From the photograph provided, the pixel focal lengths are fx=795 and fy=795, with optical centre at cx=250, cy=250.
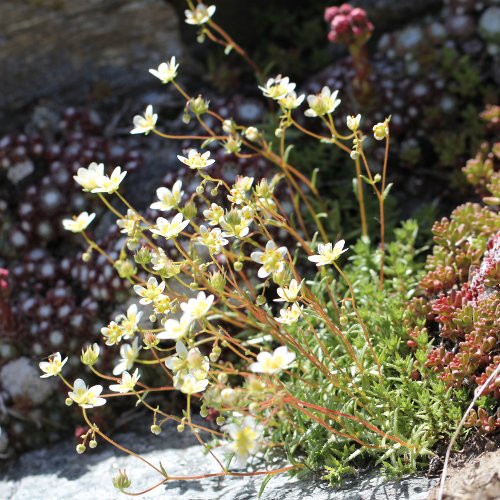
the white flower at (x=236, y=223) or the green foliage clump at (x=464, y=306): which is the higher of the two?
the white flower at (x=236, y=223)

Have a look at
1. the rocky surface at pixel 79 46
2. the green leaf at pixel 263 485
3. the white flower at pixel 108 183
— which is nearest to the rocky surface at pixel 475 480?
the green leaf at pixel 263 485

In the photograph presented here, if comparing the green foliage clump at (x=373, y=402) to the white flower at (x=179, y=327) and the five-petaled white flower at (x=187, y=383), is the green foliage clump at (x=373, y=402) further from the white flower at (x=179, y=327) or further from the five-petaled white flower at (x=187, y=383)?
the white flower at (x=179, y=327)

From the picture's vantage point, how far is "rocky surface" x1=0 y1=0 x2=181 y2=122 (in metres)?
5.25

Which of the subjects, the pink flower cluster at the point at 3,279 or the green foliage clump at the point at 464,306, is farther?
the pink flower cluster at the point at 3,279

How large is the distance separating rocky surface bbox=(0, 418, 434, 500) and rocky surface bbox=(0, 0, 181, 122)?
252cm

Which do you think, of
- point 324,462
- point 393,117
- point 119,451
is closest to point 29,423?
point 119,451

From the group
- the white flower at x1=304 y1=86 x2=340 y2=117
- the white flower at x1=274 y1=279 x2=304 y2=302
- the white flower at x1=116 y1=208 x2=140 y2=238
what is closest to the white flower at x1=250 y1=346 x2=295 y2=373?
the white flower at x1=274 y1=279 x2=304 y2=302

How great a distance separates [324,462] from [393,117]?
2.27m

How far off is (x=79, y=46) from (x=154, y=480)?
315cm

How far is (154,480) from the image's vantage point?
342 cm

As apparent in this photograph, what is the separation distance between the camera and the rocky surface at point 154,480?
2947 mm

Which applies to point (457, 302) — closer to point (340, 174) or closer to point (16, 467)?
point (340, 174)

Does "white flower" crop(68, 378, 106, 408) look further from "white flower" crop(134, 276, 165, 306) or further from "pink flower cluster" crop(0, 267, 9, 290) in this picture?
"pink flower cluster" crop(0, 267, 9, 290)

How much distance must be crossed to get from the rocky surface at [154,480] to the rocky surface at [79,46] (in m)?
2.52
